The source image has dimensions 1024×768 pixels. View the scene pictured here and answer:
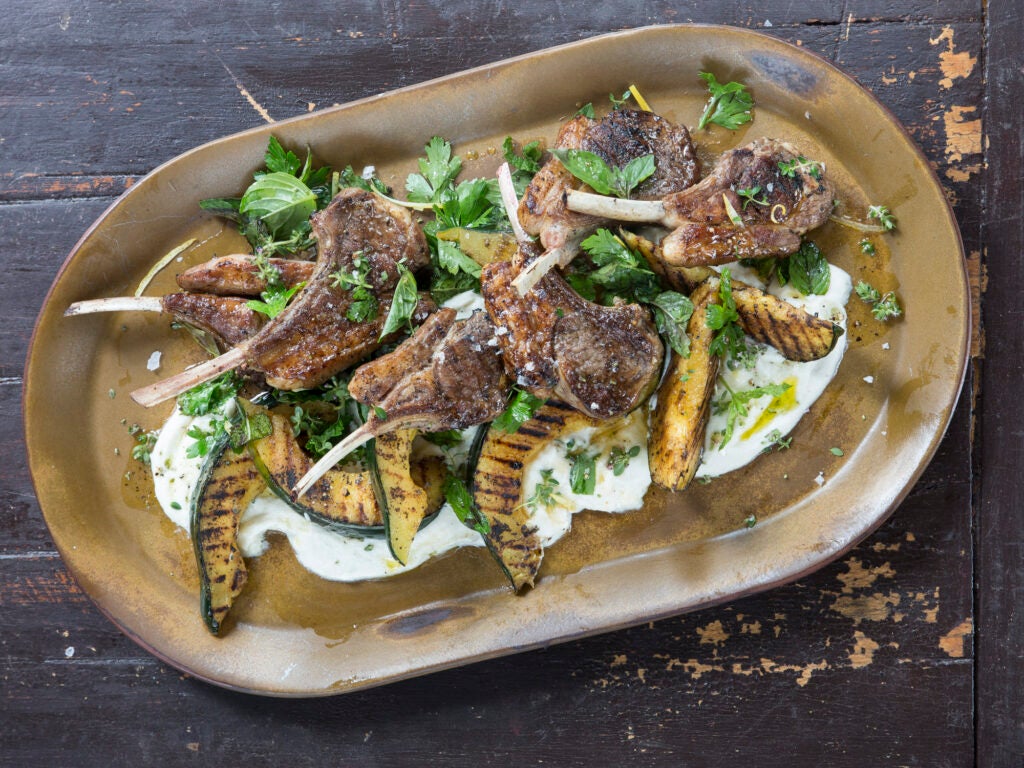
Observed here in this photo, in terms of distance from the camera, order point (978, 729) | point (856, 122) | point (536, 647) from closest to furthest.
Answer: point (856, 122)
point (536, 647)
point (978, 729)

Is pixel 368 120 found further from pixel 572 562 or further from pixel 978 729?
pixel 978 729

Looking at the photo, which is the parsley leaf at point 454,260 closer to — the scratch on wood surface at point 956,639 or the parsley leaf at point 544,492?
the parsley leaf at point 544,492

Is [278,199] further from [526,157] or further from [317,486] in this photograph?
[317,486]

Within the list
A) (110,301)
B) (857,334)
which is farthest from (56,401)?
(857,334)

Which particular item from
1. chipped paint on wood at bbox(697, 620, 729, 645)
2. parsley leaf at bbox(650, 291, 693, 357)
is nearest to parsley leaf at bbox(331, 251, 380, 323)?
parsley leaf at bbox(650, 291, 693, 357)

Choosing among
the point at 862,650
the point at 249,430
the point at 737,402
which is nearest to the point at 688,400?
the point at 737,402

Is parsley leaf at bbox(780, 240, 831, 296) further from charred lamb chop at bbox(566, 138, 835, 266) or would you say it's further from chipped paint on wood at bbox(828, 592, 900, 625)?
chipped paint on wood at bbox(828, 592, 900, 625)
